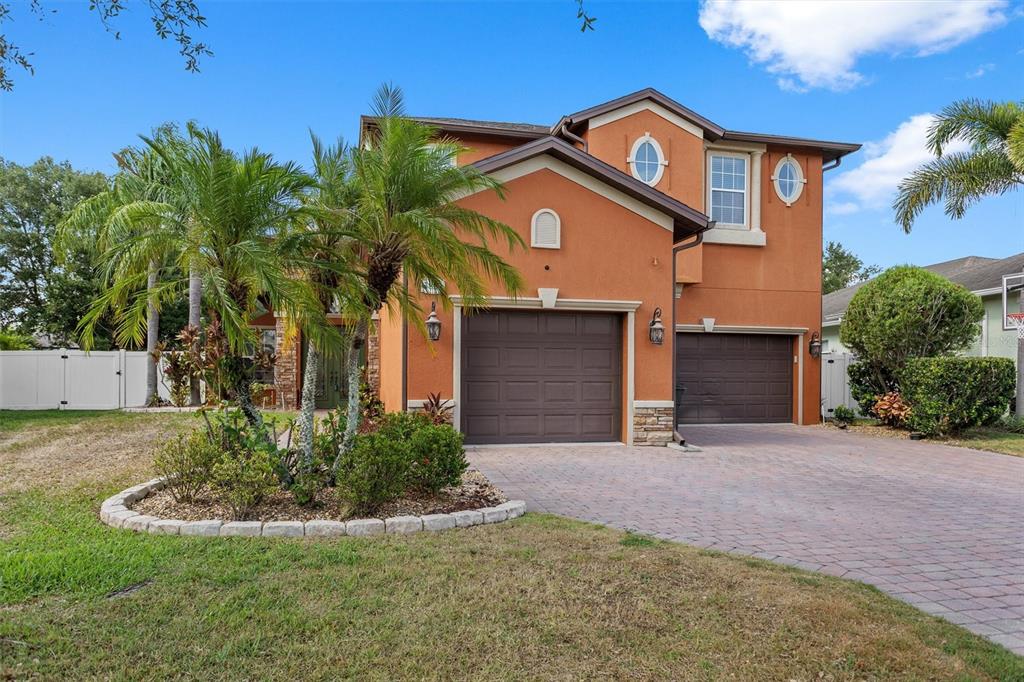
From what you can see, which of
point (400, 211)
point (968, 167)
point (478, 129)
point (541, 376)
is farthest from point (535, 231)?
point (968, 167)

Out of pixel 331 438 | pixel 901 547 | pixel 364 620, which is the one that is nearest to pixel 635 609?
pixel 364 620

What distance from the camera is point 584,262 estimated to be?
1154 centimetres

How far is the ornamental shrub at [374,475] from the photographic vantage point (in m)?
5.82

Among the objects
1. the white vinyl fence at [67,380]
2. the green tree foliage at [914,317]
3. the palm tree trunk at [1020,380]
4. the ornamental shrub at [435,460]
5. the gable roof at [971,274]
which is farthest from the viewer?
the gable roof at [971,274]

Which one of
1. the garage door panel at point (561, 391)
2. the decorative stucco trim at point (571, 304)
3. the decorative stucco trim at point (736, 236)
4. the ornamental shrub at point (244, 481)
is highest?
the decorative stucco trim at point (736, 236)

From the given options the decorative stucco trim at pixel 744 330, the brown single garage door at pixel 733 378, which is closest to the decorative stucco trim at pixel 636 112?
the decorative stucco trim at pixel 744 330

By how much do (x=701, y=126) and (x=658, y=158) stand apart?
125 centimetres

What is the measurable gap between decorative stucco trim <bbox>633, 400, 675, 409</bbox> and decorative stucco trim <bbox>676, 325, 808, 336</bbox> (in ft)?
12.4

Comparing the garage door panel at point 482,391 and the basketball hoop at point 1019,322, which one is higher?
the basketball hoop at point 1019,322

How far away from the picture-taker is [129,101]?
7.67 m

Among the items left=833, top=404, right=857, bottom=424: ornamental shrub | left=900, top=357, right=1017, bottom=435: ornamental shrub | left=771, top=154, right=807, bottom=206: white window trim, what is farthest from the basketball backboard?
left=771, top=154, right=807, bottom=206: white window trim

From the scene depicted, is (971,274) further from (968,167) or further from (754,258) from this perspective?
(754,258)

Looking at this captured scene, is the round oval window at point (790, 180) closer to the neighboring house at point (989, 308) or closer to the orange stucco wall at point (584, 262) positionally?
the neighboring house at point (989, 308)

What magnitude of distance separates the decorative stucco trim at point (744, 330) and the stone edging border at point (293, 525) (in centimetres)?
1033
